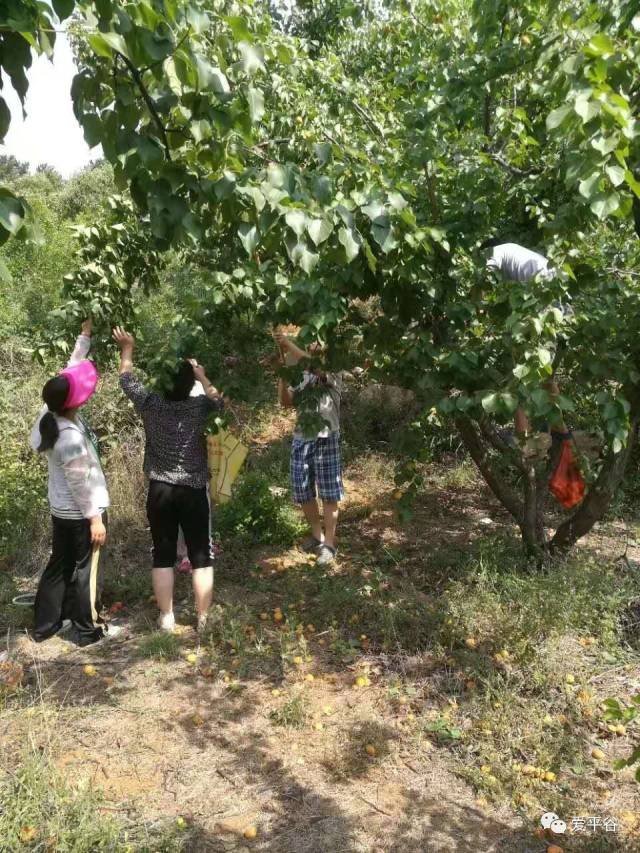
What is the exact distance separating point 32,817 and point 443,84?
3.60 meters

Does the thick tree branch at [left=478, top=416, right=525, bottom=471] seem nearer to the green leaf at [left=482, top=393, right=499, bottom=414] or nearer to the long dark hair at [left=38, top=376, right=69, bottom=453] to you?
the green leaf at [left=482, top=393, right=499, bottom=414]

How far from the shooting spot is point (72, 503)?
3.87m

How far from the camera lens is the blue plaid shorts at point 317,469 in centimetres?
482

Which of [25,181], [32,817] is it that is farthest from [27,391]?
[25,181]

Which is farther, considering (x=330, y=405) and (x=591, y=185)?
(x=330, y=405)

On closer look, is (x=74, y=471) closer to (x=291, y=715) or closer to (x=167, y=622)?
(x=167, y=622)

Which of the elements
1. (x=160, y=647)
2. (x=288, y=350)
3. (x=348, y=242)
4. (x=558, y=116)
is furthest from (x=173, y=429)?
(x=558, y=116)

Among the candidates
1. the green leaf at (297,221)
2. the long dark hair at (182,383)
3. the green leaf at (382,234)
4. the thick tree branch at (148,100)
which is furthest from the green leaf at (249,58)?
the long dark hair at (182,383)

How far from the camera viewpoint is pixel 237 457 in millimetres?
4605

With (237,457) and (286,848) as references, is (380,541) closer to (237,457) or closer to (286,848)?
(237,457)

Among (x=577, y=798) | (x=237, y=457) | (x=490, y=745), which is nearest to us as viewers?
→ (x=577, y=798)

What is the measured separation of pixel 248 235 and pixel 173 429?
2168mm

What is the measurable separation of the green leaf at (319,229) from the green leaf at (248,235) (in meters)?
0.19

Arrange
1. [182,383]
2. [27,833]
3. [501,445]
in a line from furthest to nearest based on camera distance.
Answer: [501,445]
[182,383]
[27,833]
